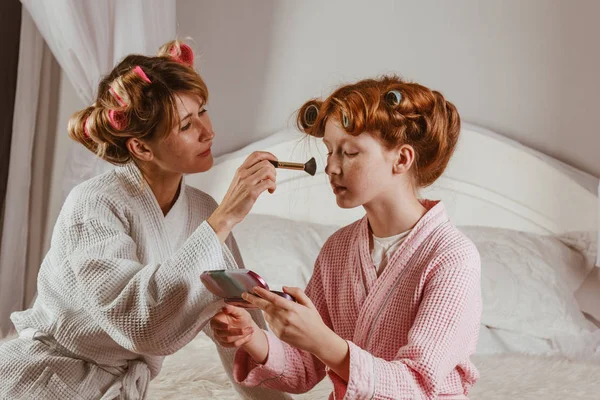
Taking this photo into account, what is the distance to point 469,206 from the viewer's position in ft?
9.20

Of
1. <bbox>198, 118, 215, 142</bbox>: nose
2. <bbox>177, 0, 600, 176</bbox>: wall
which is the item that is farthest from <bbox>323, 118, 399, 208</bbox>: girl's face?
<bbox>177, 0, 600, 176</bbox>: wall

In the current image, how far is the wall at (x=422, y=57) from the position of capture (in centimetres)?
275

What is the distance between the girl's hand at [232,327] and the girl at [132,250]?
0.03 meters

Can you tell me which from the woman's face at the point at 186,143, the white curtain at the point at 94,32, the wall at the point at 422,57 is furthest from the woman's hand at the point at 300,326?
the wall at the point at 422,57

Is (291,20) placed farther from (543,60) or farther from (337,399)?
(337,399)

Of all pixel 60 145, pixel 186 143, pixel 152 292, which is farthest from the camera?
pixel 60 145

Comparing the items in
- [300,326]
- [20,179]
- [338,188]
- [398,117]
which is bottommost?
[20,179]

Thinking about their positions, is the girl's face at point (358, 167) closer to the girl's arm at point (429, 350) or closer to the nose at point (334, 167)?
the nose at point (334, 167)

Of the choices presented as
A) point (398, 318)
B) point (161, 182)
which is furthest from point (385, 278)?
point (161, 182)

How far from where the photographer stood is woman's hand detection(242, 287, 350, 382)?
3.79 feet

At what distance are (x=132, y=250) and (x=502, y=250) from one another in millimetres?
1402

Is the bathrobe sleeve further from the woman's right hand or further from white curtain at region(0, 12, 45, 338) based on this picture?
white curtain at region(0, 12, 45, 338)

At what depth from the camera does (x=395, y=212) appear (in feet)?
4.58

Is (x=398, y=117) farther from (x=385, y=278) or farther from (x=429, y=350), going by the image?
(x=429, y=350)
